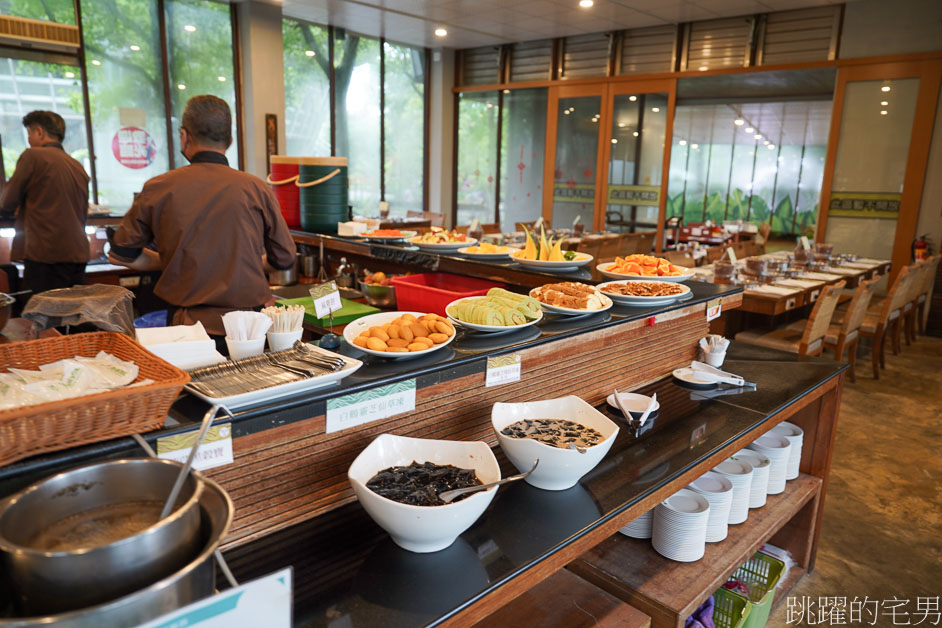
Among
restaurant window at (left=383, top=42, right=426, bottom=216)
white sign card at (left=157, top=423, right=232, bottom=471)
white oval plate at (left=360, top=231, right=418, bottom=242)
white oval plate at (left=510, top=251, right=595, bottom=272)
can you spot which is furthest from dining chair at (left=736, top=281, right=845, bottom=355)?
restaurant window at (left=383, top=42, right=426, bottom=216)

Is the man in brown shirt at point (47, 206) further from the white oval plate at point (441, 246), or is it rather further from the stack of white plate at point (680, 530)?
the stack of white plate at point (680, 530)

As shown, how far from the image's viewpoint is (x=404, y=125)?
31.4 feet

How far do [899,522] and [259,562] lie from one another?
10.1 feet

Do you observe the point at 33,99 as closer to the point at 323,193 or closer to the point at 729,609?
A: the point at 323,193

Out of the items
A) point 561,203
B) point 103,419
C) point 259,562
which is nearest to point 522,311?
point 259,562

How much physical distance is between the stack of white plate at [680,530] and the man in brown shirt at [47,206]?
3962mm

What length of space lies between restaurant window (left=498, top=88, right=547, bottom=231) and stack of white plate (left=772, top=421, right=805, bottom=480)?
718 cm

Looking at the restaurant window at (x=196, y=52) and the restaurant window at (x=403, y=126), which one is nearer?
the restaurant window at (x=196, y=52)

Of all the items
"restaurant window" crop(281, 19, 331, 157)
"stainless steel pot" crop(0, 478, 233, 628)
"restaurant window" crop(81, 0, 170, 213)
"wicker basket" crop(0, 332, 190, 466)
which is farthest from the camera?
"restaurant window" crop(281, 19, 331, 157)

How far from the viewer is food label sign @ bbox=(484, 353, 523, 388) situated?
5.40 ft

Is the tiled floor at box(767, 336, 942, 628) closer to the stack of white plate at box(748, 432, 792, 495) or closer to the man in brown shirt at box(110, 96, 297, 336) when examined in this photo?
the stack of white plate at box(748, 432, 792, 495)

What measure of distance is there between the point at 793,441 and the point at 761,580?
54 centimetres

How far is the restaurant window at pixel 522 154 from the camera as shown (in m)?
9.24

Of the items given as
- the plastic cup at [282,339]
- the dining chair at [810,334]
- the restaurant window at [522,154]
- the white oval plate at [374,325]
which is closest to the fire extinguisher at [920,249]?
the dining chair at [810,334]
